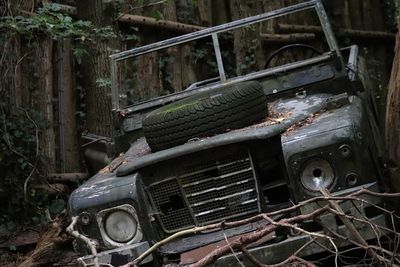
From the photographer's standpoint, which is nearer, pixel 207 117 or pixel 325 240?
pixel 325 240

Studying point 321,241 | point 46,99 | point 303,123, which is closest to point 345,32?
point 46,99

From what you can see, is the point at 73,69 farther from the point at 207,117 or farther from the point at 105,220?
the point at 105,220

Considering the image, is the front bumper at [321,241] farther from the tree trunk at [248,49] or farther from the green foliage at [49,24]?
the tree trunk at [248,49]

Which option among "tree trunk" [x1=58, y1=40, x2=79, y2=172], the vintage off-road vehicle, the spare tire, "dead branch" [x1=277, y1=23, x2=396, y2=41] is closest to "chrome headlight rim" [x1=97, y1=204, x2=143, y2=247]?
the vintage off-road vehicle

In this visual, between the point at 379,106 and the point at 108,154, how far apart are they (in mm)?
4104

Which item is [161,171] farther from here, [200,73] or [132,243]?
[200,73]

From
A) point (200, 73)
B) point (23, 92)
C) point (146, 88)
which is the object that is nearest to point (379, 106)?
point (200, 73)

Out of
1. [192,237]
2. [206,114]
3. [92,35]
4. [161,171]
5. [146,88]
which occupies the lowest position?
[192,237]

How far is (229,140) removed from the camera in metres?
3.81

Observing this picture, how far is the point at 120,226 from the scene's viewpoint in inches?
152

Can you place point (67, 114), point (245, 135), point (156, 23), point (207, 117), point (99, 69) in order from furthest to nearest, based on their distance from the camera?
point (156, 23) < point (99, 69) < point (67, 114) < point (207, 117) < point (245, 135)

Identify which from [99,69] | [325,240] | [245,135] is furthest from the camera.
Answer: [99,69]

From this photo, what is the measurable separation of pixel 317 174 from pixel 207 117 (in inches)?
34.5

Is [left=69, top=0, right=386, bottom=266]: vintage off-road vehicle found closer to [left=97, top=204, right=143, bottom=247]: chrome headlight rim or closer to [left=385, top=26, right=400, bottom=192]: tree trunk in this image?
[left=97, top=204, right=143, bottom=247]: chrome headlight rim
